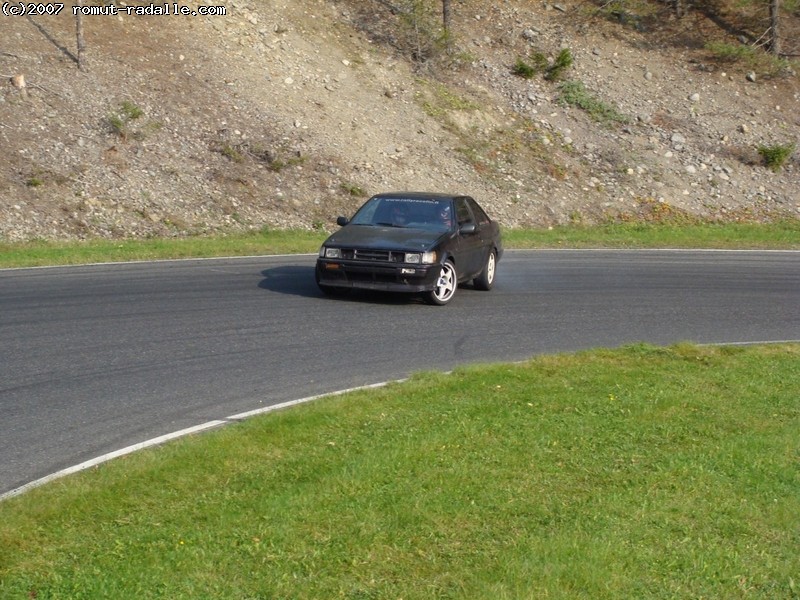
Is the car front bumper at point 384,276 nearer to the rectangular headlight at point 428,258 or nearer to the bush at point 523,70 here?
the rectangular headlight at point 428,258

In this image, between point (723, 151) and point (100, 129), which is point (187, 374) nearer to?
point (100, 129)

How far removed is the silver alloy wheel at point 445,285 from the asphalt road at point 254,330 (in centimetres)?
16

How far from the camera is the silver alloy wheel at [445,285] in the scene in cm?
1439

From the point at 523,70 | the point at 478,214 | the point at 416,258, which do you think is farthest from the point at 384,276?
the point at 523,70

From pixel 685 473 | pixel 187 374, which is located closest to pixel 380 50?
pixel 187 374

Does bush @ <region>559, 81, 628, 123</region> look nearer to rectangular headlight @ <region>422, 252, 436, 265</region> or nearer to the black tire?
the black tire

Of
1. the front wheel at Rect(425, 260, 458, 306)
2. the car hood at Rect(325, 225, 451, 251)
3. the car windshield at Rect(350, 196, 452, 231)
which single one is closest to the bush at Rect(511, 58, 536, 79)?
the car windshield at Rect(350, 196, 452, 231)

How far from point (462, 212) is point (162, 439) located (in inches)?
348

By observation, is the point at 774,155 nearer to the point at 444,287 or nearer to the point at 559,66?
the point at 559,66

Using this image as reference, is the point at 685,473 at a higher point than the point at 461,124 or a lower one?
lower

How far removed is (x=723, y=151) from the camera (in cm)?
3238

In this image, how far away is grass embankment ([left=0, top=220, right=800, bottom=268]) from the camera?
1933 cm

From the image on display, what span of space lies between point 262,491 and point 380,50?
28.3 metres

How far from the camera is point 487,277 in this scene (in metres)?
16.2
